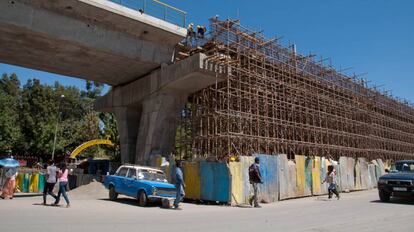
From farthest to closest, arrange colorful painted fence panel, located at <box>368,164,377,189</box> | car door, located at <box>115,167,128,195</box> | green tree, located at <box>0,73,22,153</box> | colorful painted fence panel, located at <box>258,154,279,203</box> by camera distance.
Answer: green tree, located at <box>0,73,22,153</box> < colorful painted fence panel, located at <box>368,164,377,189</box> < colorful painted fence panel, located at <box>258,154,279,203</box> < car door, located at <box>115,167,128,195</box>

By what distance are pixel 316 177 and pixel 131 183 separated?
10.7 metres

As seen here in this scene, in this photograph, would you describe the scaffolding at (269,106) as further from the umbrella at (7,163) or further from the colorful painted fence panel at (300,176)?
the umbrella at (7,163)

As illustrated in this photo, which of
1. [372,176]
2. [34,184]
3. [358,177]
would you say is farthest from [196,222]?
[372,176]

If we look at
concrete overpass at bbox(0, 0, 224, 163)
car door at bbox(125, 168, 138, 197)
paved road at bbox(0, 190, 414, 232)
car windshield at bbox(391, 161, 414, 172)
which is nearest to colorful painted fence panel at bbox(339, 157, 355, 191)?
car windshield at bbox(391, 161, 414, 172)

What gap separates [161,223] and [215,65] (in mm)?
12679

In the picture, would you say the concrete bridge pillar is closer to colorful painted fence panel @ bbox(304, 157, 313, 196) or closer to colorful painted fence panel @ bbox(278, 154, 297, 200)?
colorful painted fence panel @ bbox(278, 154, 297, 200)

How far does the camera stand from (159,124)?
2244 cm

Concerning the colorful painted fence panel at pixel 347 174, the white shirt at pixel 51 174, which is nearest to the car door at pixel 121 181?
the white shirt at pixel 51 174

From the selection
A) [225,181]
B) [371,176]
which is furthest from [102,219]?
[371,176]

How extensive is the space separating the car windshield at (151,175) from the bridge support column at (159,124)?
23.9ft

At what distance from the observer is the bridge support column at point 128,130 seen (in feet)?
83.5

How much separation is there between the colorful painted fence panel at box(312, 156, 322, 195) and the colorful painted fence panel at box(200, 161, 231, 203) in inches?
272

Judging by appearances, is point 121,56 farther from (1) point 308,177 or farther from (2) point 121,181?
(1) point 308,177

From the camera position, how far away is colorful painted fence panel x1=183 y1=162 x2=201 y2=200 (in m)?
16.1
